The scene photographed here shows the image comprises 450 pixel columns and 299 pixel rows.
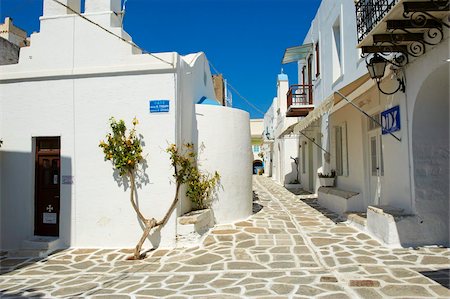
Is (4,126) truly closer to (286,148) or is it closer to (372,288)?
(372,288)

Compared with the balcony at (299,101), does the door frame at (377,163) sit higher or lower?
lower

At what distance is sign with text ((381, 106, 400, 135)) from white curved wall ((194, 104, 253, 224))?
4.07 meters

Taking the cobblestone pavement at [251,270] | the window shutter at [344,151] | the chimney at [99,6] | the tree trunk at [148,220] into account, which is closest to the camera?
the cobblestone pavement at [251,270]

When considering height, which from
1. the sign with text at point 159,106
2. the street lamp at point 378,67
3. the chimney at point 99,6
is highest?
the chimney at point 99,6

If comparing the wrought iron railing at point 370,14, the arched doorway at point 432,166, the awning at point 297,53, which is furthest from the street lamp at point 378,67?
the awning at point 297,53

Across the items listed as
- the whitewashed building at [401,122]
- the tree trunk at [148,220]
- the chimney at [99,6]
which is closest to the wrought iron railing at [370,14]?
the whitewashed building at [401,122]

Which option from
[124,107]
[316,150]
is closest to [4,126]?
[124,107]

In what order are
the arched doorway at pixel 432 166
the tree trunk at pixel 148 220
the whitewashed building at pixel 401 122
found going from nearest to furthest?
1. the whitewashed building at pixel 401 122
2. the arched doorway at pixel 432 166
3. the tree trunk at pixel 148 220

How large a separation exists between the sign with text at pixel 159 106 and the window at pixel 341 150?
23.2 feet

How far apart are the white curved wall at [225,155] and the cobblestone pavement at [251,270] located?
3.66 ft

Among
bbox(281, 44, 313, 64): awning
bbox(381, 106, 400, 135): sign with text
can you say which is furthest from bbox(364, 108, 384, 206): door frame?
bbox(281, 44, 313, 64): awning

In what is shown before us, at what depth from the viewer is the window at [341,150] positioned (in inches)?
486

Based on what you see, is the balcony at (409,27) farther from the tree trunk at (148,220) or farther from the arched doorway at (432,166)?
A: the tree trunk at (148,220)

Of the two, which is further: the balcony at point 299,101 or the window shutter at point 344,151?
the balcony at point 299,101
